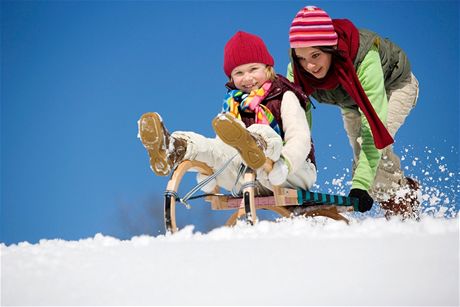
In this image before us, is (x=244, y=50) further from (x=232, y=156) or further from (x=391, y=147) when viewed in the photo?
(x=391, y=147)

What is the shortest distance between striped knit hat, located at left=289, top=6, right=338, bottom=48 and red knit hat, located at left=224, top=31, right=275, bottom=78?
185 millimetres

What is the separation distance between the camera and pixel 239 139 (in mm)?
2672

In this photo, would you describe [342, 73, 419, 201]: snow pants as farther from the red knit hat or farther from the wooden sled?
the red knit hat

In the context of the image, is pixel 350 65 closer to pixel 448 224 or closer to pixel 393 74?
pixel 393 74

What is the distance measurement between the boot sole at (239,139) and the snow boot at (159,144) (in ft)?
0.85

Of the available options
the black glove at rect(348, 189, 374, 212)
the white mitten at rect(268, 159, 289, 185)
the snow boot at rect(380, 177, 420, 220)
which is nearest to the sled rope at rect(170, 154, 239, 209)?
the white mitten at rect(268, 159, 289, 185)

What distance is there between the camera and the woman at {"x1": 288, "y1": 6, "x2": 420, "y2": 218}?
3389mm

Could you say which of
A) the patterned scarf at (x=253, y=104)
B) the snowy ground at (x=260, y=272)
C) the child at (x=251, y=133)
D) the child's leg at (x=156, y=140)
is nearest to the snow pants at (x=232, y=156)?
the child at (x=251, y=133)

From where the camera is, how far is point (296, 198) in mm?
3158

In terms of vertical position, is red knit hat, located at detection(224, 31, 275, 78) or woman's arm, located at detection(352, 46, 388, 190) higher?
red knit hat, located at detection(224, 31, 275, 78)

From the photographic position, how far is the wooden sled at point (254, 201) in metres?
2.87

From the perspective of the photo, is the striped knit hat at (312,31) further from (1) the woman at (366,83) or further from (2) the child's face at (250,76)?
(2) the child's face at (250,76)

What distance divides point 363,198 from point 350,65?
2.32 ft

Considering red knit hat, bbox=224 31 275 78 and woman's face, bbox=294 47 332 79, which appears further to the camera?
woman's face, bbox=294 47 332 79
